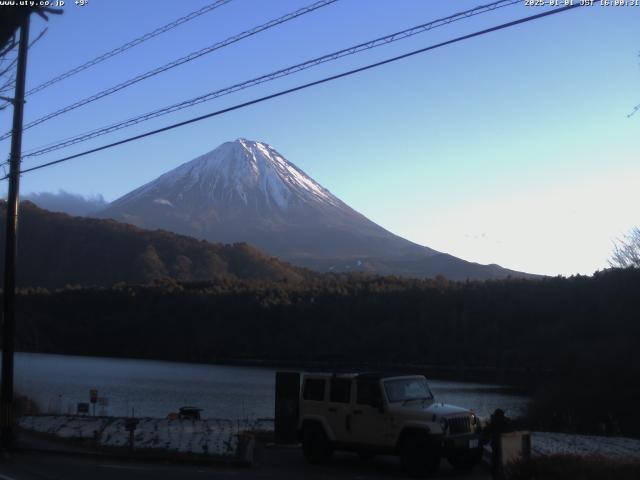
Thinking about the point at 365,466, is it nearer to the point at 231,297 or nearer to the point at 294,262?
the point at 231,297

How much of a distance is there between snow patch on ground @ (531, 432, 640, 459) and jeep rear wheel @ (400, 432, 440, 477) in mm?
1915

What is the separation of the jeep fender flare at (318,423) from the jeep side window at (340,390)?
439 millimetres

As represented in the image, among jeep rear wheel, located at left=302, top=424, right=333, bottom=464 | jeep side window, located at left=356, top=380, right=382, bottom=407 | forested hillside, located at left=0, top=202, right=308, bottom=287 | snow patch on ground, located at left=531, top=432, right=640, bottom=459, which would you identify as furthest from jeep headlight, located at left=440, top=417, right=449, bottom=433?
forested hillside, located at left=0, top=202, right=308, bottom=287

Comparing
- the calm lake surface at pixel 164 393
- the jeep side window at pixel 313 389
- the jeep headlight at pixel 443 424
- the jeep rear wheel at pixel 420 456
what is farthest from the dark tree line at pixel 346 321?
the jeep rear wheel at pixel 420 456

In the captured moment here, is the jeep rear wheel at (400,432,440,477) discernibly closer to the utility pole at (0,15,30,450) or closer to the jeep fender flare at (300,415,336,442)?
the jeep fender flare at (300,415,336,442)

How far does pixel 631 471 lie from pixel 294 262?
156717 mm

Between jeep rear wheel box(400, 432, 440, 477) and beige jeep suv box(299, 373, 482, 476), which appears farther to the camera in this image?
beige jeep suv box(299, 373, 482, 476)

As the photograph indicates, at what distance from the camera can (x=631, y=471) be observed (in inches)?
391

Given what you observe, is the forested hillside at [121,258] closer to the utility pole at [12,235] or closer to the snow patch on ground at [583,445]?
the utility pole at [12,235]

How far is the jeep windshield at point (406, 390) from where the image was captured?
47.5 feet

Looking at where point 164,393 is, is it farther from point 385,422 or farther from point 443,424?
point 443,424

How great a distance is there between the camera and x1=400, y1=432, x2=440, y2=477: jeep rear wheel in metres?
13.4

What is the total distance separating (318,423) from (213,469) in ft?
7.07

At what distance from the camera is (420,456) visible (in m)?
13.5
